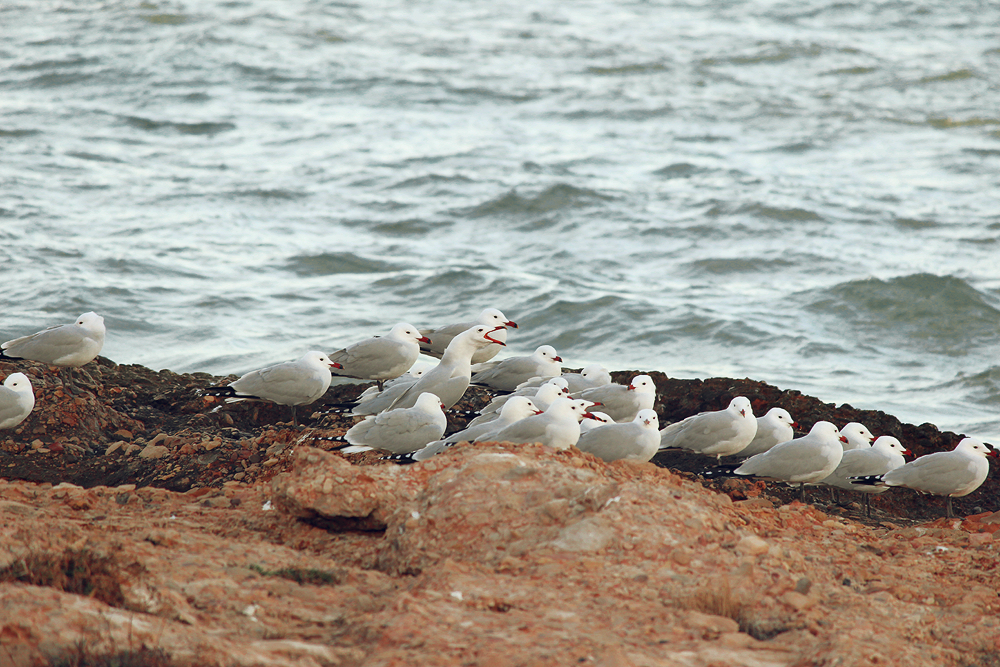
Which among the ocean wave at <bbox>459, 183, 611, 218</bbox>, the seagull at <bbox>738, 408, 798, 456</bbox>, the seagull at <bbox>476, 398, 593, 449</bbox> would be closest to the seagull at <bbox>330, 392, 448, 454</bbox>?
the seagull at <bbox>476, 398, 593, 449</bbox>

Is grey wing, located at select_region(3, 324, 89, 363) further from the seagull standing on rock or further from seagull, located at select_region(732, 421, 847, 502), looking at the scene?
seagull, located at select_region(732, 421, 847, 502)

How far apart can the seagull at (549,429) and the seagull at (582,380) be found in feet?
6.01

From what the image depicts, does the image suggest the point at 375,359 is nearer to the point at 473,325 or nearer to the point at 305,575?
the point at 473,325

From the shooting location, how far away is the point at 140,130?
84.1 feet

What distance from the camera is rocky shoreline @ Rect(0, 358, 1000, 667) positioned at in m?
3.97

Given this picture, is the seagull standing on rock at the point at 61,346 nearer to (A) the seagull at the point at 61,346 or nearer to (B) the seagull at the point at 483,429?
(A) the seagull at the point at 61,346

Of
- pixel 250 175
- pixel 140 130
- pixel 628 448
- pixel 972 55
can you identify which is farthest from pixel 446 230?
pixel 972 55

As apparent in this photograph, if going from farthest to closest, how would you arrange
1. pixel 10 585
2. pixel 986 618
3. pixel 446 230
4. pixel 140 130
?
1. pixel 140 130
2. pixel 446 230
3. pixel 986 618
4. pixel 10 585

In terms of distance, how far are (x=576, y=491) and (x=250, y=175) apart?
18.8 metres

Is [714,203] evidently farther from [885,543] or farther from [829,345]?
[885,543]

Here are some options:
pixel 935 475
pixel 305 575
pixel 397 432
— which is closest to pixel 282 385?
pixel 397 432

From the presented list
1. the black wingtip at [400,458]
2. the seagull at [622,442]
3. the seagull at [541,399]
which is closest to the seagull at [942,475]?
the seagull at [622,442]

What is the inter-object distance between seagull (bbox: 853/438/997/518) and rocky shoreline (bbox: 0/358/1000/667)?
0.43m

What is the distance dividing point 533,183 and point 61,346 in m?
13.8
